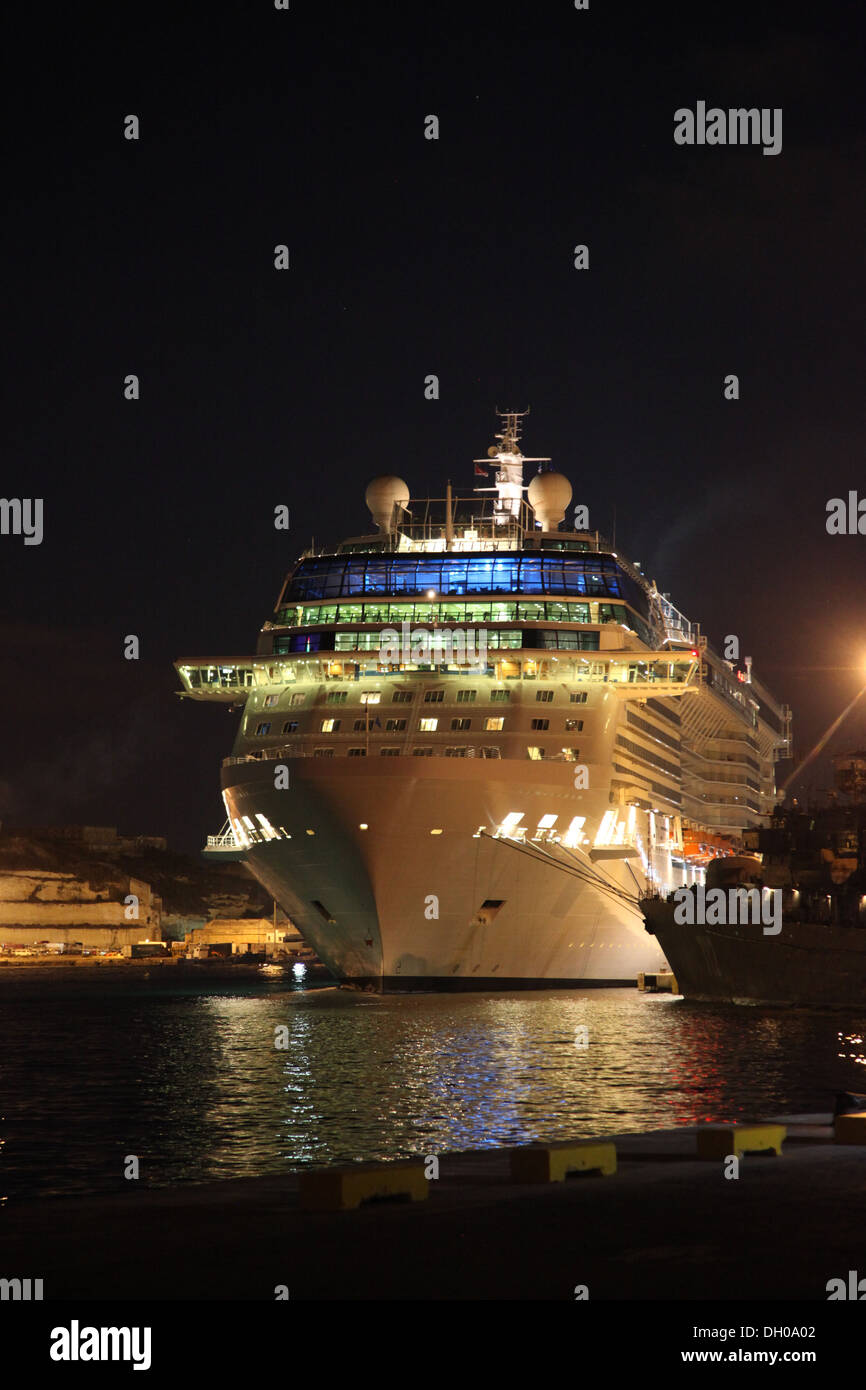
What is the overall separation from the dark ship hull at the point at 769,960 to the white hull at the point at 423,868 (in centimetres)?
563

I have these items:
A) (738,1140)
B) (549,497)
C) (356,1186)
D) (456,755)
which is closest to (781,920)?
(456,755)

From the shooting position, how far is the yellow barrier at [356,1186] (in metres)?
18.0

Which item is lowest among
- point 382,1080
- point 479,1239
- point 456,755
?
point 382,1080

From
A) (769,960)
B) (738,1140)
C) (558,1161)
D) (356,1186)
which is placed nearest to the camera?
(356,1186)

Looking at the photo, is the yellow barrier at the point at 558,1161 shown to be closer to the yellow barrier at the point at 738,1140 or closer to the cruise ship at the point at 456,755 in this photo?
the yellow barrier at the point at 738,1140

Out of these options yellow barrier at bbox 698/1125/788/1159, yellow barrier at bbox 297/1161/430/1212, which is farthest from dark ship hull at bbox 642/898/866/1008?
yellow barrier at bbox 297/1161/430/1212

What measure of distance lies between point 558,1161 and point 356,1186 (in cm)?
324

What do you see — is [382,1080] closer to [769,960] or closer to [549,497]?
[769,960]

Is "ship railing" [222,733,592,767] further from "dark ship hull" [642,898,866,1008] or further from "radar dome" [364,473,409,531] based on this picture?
"radar dome" [364,473,409,531]

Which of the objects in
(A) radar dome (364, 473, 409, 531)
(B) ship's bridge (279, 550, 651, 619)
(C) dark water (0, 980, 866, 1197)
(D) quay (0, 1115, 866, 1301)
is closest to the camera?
(D) quay (0, 1115, 866, 1301)

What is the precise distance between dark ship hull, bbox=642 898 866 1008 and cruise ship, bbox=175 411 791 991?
3354mm

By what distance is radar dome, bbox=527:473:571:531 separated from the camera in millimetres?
83438

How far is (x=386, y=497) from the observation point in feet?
265
